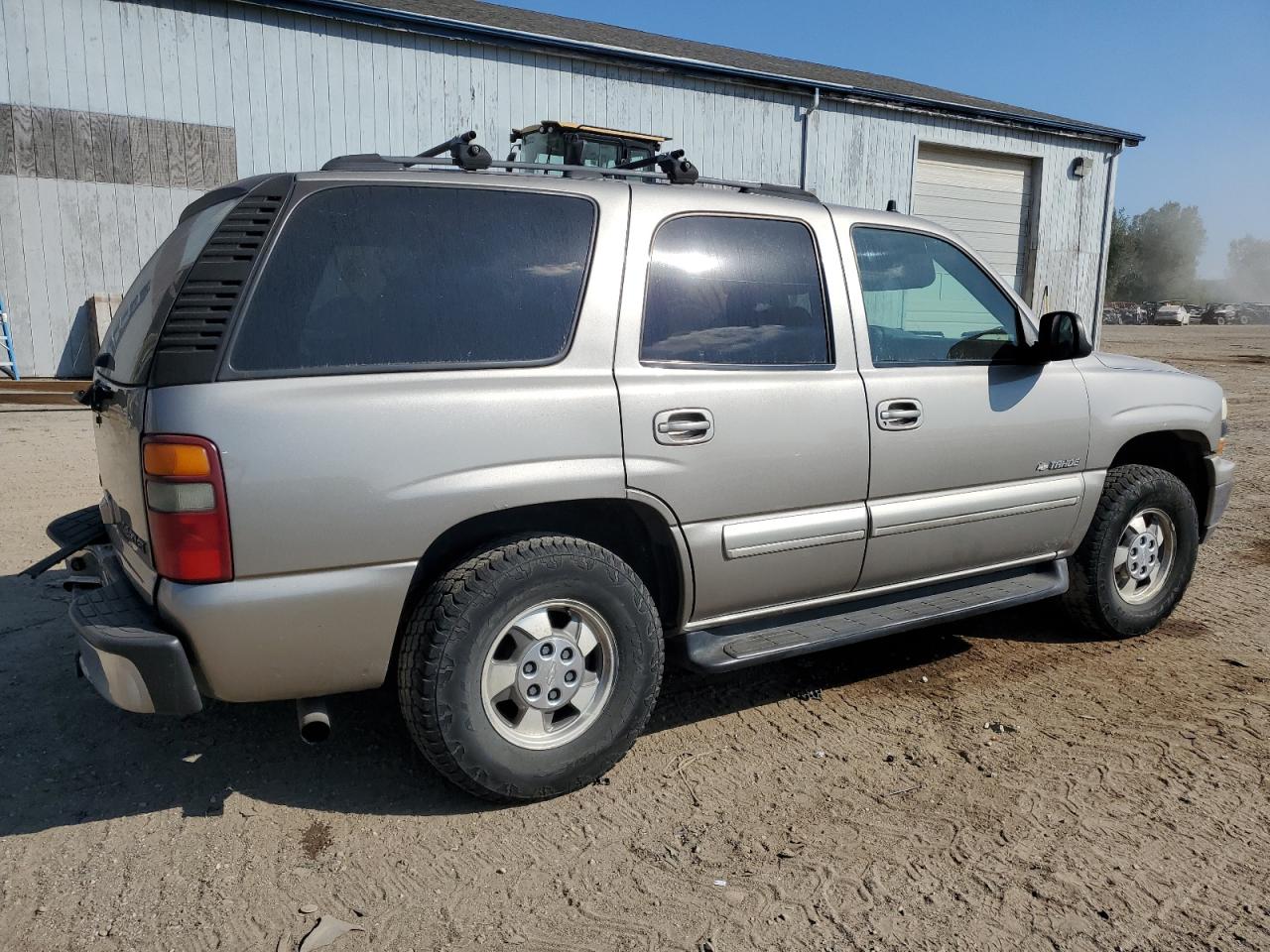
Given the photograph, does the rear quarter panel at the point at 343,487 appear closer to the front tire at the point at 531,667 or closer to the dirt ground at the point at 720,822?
the front tire at the point at 531,667

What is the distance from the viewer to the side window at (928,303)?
3.86m

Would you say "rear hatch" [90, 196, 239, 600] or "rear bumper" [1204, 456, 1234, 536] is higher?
"rear hatch" [90, 196, 239, 600]

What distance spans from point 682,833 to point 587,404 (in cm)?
133

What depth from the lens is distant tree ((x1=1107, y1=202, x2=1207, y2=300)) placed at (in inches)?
3204

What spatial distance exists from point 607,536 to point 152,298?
1607mm

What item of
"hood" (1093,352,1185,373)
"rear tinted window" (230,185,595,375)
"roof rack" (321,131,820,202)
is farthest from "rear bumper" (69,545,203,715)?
"hood" (1093,352,1185,373)

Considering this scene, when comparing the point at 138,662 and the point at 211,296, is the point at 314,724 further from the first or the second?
the point at 211,296

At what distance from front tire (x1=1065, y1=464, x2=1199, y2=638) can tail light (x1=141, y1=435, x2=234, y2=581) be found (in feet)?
11.9

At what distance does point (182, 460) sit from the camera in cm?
258

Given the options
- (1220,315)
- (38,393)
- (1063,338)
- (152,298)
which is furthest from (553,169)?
(1220,315)

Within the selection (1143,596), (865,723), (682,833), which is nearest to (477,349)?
(682,833)

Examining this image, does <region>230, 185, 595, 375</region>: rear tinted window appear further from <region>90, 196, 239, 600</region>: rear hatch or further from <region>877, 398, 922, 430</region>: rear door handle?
<region>877, 398, 922, 430</region>: rear door handle

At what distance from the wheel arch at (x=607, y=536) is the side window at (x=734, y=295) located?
0.53 meters

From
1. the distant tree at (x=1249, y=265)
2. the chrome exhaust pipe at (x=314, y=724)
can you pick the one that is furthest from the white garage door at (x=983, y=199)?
the distant tree at (x=1249, y=265)
